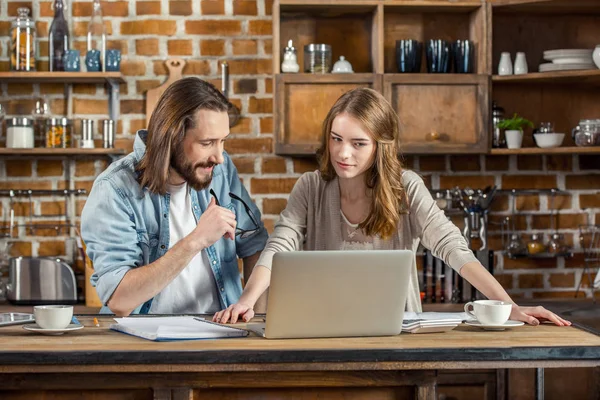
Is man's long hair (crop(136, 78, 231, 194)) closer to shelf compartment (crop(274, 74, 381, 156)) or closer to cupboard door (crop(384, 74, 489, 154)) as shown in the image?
shelf compartment (crop(274, 74, 381, 156))

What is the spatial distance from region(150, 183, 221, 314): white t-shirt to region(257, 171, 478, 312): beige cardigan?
0.60 feet

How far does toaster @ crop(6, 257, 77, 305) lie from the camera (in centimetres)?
357

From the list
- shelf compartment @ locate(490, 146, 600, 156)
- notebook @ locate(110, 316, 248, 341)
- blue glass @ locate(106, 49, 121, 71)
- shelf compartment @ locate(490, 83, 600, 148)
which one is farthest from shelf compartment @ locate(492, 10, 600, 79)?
notebook @ locate(110, 316, 248, 341)

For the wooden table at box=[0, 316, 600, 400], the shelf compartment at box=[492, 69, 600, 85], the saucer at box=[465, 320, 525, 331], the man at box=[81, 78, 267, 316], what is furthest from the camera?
the shelf compartment at box=[492, 69, 600, 85]

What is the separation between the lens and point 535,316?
2.07m

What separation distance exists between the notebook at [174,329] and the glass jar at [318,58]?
70.5 inches

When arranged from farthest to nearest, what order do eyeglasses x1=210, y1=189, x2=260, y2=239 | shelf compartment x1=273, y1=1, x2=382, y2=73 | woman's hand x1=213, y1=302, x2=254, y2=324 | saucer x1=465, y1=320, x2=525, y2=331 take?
shelf compartment x1=273, y1=1, x2=382, y2=73, eyeglasses x1=210, y1=189, x2=260, y2=239, woman's hand x1=213, y1=302, x2=254, y2=324, saucer x1=465, y1=320, x2=525, y2=331

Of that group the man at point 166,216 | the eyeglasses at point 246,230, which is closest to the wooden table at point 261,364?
the man at point 166,216

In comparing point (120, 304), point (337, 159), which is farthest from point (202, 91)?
point (120, 304)

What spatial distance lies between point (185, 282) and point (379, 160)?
64cm

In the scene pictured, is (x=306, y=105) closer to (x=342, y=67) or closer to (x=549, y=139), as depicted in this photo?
(x=342, y=67)

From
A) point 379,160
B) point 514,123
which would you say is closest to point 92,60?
point 379,160

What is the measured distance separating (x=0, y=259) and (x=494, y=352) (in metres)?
2.60

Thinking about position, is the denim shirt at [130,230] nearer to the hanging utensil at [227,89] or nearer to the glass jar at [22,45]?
the hanging utensil at [227,89]
